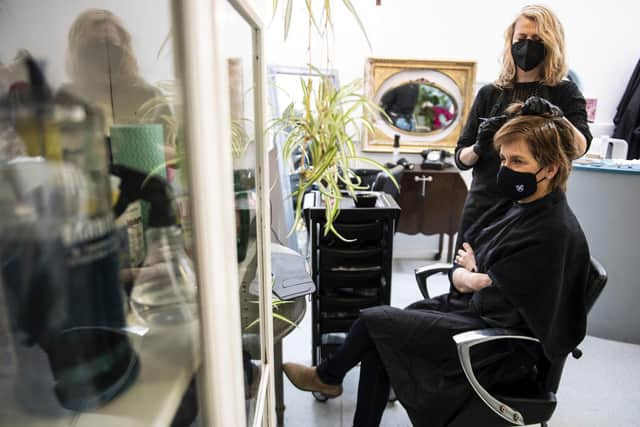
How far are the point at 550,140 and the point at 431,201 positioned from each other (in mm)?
2274

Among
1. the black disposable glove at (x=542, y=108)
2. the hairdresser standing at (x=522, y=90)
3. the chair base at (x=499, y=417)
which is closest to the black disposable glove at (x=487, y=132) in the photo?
the hairdresser standing at (x=522, y=90)

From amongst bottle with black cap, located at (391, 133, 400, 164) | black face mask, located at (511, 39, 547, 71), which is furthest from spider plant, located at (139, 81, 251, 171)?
bottle with black cap, located at (391, 133, 400, 164)

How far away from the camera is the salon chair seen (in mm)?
1212

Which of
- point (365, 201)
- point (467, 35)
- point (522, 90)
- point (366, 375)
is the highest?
point (467, 35)

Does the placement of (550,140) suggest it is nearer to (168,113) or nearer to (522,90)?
(522,90)

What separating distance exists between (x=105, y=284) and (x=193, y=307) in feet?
0.40

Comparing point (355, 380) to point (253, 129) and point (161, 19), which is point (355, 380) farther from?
point (161, 19)

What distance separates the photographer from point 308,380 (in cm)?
172

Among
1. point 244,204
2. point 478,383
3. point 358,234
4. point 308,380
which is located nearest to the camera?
point 244,204

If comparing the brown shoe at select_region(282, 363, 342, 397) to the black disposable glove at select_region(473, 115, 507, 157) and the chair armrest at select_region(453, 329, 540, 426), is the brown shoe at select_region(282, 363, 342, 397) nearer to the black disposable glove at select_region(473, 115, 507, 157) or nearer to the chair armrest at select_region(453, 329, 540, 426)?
the chair armrest at select_region(453, 329, 540, 426)

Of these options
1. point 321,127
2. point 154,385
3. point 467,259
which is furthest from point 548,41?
point 154,385

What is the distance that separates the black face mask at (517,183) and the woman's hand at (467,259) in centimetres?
32

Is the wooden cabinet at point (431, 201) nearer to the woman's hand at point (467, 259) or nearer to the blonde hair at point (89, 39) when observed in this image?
the woman's hand at point (467, 259)

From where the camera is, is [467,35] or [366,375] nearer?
[366,375]
